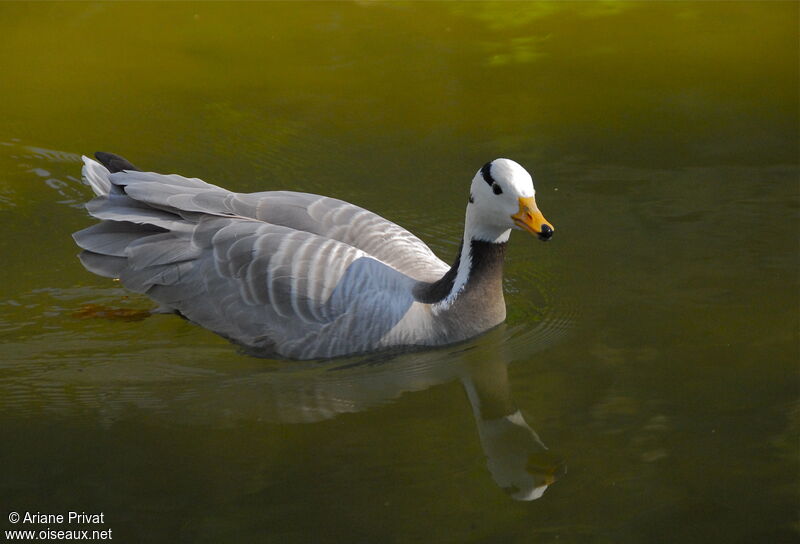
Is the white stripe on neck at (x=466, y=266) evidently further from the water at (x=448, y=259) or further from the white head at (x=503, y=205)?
the water at (x=448, y=259)

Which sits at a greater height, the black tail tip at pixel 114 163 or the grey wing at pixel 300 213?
the black tail tip at pixel 114 163

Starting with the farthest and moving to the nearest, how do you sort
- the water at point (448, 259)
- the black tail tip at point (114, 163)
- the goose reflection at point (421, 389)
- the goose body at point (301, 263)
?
1. the black tail tip at point (114, 163)
2. the goose body at point (301, 263)
3. the goose reflection at point (421, 389)
4. the water at point (448, 259)

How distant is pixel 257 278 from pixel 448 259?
2.15m

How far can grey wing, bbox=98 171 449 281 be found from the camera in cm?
793

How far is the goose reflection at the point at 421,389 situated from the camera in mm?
6547

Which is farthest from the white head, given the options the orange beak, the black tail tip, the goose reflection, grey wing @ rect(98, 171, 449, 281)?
the black tail tip

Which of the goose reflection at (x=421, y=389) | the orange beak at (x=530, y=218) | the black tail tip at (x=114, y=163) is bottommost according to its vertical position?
the goose reflection at (x=421, y=389)

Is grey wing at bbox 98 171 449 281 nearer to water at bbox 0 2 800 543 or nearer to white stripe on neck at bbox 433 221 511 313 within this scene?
white stripe on neck at bbox 433 221 511 313

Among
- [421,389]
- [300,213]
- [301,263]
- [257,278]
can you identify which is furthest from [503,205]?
[257,278]

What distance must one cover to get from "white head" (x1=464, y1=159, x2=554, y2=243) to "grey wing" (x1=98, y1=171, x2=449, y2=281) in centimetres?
64

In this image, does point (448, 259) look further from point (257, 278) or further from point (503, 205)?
point (257, 278)

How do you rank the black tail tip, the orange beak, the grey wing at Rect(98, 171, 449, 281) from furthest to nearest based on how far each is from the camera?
1. the black tail tip
2. the grey wing at Rect(98, 171, 449, 281)
3. the orange beak

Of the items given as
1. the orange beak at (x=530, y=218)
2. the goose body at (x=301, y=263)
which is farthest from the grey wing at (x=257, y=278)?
the orange beak at (x=530, y=218)

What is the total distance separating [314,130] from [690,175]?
145 inches
